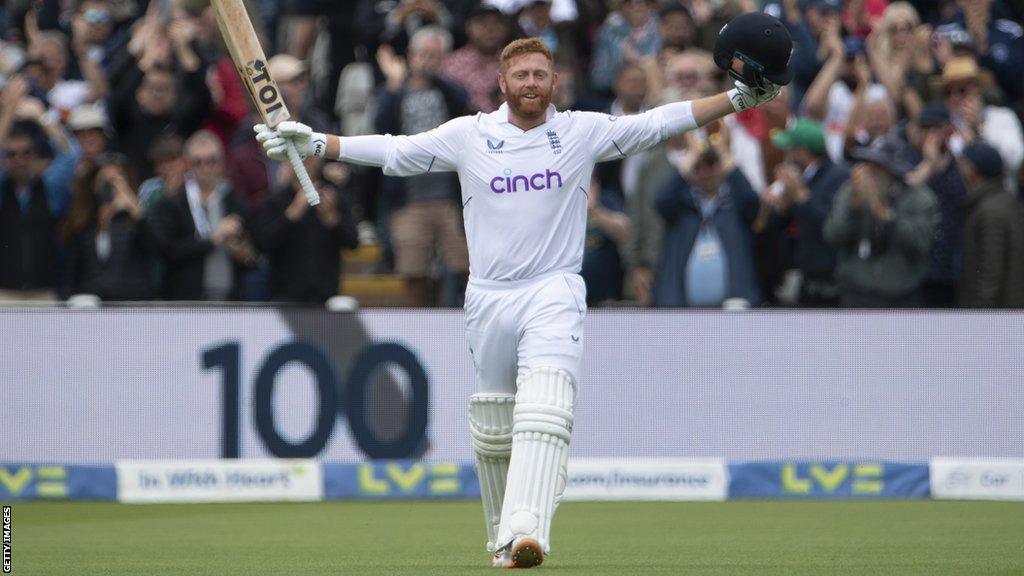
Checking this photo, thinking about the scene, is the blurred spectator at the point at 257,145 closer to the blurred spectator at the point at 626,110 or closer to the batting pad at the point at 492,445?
the blurred spectator at the point at 626,110

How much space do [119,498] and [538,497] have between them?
A: 5330 mm

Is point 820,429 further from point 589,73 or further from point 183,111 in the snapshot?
point 183,111

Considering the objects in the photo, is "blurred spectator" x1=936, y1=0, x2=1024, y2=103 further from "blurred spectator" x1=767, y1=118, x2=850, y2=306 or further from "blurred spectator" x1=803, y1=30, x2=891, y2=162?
"blurred spectator" x1=767, y1=118, x2=850, y2=306

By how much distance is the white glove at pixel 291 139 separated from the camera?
742cm

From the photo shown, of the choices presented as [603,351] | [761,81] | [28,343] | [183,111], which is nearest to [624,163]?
[603,351]

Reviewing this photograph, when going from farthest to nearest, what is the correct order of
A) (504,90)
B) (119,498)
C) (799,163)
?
(799,163) < (119,498) < (504,90)

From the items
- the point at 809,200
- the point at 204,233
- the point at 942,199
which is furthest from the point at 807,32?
the point at 204,233

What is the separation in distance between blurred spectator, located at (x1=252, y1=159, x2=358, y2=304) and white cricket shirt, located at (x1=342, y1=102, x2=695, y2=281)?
200 inches

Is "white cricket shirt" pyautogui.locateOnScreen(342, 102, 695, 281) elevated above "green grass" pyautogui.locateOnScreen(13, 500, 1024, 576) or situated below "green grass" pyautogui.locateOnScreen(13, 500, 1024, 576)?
above

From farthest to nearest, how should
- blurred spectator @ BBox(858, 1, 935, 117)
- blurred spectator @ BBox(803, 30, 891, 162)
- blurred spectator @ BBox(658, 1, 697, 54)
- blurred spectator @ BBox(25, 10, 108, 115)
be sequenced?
blurred spectator @ BBox(25, 10, 108, 115) < blurred spectator @ BBox(658, 1, 697, 54) < blurred spectator @ BBox(858, 1, 935, 117) < blurred spectator @ BBox(803, 30, 891, 162)

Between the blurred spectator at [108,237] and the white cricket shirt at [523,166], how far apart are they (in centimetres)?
572

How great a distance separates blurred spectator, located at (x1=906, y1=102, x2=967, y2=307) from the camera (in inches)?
497

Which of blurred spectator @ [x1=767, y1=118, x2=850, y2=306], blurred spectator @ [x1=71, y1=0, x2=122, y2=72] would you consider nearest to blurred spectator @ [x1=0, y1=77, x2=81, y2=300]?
blurred spectator @ [x1=71, y1=0, x2=122, y2=72]

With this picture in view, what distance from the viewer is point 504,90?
746 cm
